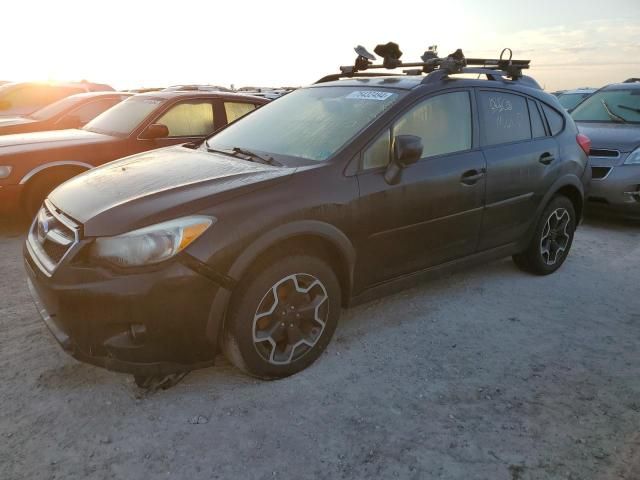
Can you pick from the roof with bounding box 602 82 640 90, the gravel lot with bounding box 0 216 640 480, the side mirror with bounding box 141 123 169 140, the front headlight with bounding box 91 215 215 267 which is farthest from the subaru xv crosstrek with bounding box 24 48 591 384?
the roof with bounding box 602 82 640 90

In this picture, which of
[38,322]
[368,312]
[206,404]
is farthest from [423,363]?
[38,322]

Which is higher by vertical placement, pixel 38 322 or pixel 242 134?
pixel 242 134

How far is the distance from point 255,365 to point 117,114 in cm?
462

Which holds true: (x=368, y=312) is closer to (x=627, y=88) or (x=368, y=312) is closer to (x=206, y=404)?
(x=206, y=404)

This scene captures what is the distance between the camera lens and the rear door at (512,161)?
12.3ft

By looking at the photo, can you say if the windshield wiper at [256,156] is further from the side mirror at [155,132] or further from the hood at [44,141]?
the hood at [44,141]

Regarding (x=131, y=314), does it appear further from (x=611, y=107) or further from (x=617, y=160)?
(x=611, y=107)

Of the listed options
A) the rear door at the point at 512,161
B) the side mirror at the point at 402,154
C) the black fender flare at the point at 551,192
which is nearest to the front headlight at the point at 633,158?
the black fender flare at the point at 551,192

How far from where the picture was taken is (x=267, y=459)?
226 centimetres

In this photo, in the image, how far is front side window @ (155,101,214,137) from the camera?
584 centimetres

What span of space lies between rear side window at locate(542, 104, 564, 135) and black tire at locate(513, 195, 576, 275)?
1.92 feet

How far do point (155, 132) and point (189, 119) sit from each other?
0.61m

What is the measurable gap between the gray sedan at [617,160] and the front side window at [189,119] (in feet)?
16.1

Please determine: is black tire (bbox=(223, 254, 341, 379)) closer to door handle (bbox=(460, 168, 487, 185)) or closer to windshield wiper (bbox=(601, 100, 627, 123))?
door handle (bbox=(460, 168, 487, 185))
